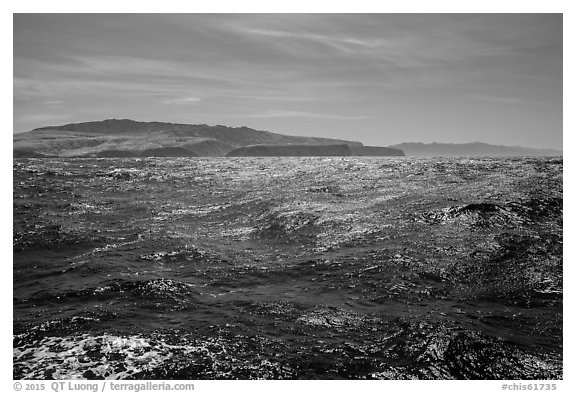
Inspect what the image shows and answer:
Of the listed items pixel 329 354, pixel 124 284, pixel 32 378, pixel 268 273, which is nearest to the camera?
pixel 32 378
